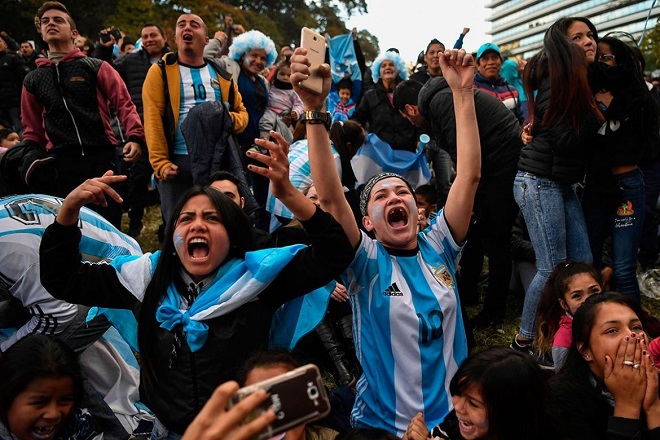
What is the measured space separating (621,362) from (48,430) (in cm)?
210

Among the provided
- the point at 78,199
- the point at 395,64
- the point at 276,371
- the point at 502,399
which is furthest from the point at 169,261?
the point at 395,64

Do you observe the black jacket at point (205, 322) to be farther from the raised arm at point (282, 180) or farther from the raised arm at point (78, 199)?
the raised arm at point (282, 180)

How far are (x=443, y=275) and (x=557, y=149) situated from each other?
122 cm

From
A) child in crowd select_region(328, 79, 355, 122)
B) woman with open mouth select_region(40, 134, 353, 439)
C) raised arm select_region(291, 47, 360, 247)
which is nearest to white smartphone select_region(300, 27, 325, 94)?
raised arm select_region(291, 47, 360, 247)

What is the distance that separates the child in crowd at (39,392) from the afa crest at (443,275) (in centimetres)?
156

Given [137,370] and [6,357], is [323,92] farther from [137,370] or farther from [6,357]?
[137,370]

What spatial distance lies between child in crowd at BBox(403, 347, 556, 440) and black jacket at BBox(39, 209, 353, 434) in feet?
1.99

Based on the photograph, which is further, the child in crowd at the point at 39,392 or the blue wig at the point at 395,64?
the blue wig at the point at 395,64

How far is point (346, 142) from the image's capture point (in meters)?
4.58

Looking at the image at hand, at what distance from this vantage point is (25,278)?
269cm

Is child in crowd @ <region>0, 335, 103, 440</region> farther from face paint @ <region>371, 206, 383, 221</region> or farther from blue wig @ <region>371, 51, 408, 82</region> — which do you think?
blue wig @ <region>371, 51, 408, 82</region>

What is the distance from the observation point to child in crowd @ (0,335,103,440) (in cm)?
216

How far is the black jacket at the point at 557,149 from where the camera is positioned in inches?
125

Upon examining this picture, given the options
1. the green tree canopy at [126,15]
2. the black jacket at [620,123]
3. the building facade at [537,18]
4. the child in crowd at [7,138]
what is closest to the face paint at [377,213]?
the black jacket at [620,123]
